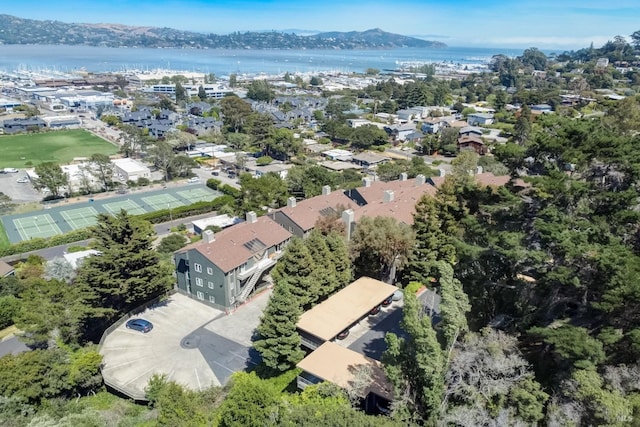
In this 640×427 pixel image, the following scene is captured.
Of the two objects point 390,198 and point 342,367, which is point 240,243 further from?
point 342,367

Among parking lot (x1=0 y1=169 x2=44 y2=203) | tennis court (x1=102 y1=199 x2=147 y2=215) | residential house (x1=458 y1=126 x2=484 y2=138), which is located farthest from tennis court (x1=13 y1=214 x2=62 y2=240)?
residential house (x1=458 y1=126 x2=484 y2=138)

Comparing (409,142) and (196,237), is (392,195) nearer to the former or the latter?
(196,237)

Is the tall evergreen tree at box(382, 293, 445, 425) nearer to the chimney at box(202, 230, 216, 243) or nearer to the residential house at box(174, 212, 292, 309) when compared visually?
the residential house at box(174, 212, 292, 309)

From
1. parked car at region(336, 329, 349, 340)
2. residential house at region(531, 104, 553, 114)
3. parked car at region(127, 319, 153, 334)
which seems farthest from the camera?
residential house at region(531, 104, 553, 114)

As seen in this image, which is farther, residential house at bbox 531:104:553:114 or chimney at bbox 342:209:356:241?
residential house at bbox 531:104:553:114

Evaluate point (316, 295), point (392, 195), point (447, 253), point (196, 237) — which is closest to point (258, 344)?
point (316, 295)
